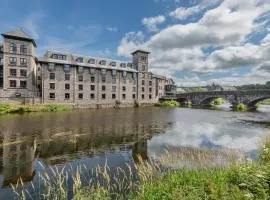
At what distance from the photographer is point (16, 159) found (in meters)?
11.9

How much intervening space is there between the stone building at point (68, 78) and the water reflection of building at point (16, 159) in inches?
1468

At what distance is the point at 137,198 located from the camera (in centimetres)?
645

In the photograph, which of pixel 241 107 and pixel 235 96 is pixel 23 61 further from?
pixel 235 96

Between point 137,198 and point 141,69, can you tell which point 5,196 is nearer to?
point 137,198

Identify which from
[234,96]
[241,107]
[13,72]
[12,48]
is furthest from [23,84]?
[234,96]

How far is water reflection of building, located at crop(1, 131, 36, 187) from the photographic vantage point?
31.1 feet

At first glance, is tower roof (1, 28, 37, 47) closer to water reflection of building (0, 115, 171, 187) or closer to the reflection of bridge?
water reflection of building (0, 115, 171, 187)

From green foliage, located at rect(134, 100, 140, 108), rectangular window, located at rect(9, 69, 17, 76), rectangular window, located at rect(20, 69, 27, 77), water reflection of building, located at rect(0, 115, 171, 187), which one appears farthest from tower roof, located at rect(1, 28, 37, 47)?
water reflection of building, located at rect(0, 115, 171, 187)

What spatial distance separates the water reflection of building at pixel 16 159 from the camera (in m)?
9.46

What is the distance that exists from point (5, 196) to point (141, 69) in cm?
6883

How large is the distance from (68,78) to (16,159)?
160 ft

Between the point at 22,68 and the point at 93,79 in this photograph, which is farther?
the point at 93,79

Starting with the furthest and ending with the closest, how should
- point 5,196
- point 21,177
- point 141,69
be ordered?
1. point 141,69
2. point 21,177
3. point 5,196

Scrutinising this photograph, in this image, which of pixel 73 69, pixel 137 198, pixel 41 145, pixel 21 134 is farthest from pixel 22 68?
pixel 137 198
